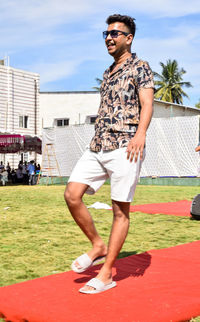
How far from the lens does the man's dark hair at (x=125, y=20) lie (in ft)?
10.8

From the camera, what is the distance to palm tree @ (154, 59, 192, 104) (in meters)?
49.8

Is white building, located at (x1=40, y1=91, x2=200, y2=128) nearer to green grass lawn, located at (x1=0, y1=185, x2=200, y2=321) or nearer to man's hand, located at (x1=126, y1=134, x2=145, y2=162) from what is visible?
green grass lawn, located at (x1=0, y1=185, x2=200, y2=321)

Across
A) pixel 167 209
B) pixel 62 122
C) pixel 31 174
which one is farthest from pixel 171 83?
pixel 167 209

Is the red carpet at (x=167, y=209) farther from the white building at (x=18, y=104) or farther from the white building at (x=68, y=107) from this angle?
the white building at (x=68, y=107)

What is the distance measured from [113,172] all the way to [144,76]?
0.71m

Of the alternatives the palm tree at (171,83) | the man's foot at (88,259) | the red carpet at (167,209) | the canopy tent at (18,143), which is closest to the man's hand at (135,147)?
the man's foot at (88,259)

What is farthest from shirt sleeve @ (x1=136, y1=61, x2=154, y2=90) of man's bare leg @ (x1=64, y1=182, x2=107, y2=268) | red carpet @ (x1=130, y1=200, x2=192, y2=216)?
red carpet @ (x1=130, y1=200, x2=192, y2=216)

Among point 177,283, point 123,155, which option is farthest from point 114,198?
point 177,283

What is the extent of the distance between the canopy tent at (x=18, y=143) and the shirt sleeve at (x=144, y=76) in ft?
55.2

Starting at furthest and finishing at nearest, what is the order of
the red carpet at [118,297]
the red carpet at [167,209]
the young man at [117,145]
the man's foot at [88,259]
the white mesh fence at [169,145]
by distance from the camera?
the white mesh fence at [169,145], the red carpet at [167,209], the man's foot at [88,259], the young man at [117,145], the red carpet at [118,297]

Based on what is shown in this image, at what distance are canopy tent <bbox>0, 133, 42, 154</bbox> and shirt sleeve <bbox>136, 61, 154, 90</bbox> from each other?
16.8 meters

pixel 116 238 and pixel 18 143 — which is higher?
pixel 18 143

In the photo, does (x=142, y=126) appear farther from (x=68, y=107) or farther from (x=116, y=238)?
(x=68, y=107)

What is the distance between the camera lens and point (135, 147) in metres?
3.08
